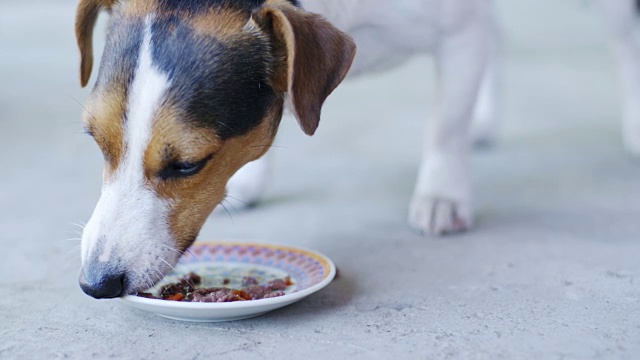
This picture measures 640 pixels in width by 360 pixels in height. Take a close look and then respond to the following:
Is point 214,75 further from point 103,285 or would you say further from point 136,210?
point 103,285

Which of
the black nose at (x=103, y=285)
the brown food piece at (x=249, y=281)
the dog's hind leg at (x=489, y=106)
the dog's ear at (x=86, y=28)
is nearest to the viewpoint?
the black nose at (x=103, y=285)

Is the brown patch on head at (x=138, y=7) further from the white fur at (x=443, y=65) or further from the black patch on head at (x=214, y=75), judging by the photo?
the white fur at (x=443, y=65)

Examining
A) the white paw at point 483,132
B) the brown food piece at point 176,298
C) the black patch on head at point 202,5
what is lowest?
the white paw at point 483,132

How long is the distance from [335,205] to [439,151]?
1.58 ft

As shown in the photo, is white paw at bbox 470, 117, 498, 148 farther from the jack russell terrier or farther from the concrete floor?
the jack russell terrier

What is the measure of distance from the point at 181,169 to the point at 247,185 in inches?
45.6

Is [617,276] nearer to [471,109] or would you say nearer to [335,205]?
[471,109]

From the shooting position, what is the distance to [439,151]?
287 centimetres

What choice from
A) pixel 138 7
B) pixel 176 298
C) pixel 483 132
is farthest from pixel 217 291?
pixel 483 132

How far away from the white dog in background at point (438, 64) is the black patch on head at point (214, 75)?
0.34 metres

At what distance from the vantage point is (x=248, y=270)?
2.34m

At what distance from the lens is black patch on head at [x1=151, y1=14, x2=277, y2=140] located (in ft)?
6.45

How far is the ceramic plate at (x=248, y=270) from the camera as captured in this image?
1919mm

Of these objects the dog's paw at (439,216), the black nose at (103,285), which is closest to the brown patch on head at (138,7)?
the black nose at (103,285)
